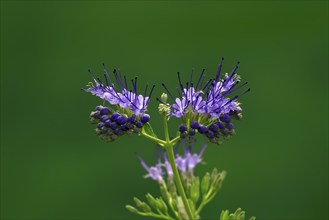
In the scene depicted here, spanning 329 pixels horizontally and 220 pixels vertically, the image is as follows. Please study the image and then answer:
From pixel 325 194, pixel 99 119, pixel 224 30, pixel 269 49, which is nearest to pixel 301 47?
pixel 269 49

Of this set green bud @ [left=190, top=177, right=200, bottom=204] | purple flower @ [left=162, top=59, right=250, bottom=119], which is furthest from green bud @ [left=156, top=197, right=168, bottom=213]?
purple flower @ [left=162, top=59, right=250, bottom=119]

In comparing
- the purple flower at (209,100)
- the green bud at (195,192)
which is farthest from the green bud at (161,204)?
the purple flower at (209,100)

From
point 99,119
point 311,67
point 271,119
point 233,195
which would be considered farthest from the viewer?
point 311,67

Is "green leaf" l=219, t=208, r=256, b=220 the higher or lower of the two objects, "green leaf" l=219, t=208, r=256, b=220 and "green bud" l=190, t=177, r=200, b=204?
the lower

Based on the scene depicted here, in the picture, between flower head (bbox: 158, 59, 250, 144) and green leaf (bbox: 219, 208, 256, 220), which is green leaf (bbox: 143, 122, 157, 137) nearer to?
flower head (bbox: 158, 59, 250, 144)

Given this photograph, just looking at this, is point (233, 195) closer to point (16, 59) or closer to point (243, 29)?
point (243, 29)

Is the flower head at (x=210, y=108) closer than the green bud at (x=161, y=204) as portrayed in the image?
Yes

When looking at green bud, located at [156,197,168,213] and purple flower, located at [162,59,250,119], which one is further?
green bud, located at [156,197,168,213]

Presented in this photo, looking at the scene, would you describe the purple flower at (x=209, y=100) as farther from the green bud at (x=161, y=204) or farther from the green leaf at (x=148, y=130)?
the green bud at (x=161, y=204)

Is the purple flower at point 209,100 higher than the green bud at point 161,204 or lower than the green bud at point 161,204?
higher

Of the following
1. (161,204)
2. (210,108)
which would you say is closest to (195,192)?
(161,204)

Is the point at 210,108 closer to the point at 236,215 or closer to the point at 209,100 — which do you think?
the point at 209,100
